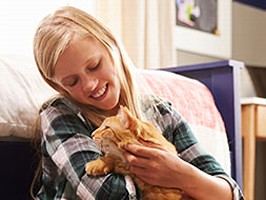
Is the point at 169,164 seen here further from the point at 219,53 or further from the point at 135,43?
the point at 219,53

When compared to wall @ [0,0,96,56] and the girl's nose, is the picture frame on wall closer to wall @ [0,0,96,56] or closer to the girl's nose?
wall @ [0,0,96,56]

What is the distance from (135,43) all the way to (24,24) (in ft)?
1.52

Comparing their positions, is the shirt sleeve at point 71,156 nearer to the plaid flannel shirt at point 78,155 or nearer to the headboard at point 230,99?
the plaid flannel shirt at point 78,155

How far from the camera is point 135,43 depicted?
7.34 feet

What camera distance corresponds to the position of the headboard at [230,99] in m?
1.80

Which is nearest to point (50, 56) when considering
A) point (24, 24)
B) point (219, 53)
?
point (24, 24)

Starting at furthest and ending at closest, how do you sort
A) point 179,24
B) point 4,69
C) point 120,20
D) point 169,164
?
point 179,24 < point 120,20 < point 4,69 < point 169,164

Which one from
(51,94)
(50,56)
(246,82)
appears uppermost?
(50,56)

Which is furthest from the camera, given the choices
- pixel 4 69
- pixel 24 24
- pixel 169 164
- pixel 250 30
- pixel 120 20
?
pixel 250 30

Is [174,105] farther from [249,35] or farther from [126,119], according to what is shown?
[249,35]

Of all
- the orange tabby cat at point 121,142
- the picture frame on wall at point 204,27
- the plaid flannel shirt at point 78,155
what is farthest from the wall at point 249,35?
the orange tabby cat at point 121,142

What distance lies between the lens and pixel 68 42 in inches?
43.7

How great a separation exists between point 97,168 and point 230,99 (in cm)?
89

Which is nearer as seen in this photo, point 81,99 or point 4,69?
point 81,99
